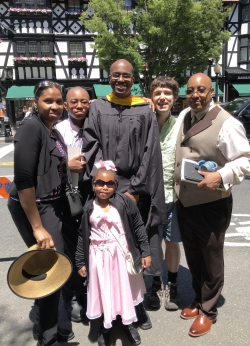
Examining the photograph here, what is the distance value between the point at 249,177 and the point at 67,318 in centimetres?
638

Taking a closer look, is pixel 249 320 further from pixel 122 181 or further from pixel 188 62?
pixel 188 62

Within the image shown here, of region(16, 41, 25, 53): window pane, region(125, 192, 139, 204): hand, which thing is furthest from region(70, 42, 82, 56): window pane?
region(125, 192, 139, 204): hand

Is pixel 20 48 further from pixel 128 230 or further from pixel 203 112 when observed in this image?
pixel 128 230

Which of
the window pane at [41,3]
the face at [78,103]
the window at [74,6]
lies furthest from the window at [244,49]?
the face at [78,103]

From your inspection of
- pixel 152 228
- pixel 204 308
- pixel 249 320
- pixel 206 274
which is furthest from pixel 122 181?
pixel 249 320

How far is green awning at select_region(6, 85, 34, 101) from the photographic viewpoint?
22.9 meters

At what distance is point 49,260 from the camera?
2221 mm

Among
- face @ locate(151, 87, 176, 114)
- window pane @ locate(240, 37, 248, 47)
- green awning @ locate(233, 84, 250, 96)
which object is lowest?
face @ locate(151, 87, 176, 114)

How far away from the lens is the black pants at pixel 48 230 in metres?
2.21

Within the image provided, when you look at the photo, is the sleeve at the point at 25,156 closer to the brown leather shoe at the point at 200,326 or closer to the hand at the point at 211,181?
the hand at the point at 211,181

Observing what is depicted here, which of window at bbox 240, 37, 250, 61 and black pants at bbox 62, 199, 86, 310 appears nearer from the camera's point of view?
black pants at bbox 62, 199, 86, 310

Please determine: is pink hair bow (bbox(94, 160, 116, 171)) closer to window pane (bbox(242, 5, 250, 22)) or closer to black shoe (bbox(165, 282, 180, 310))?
black shoe (bbox(165, 282, 180, 310))

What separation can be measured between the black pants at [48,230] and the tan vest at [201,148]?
1.03 meters

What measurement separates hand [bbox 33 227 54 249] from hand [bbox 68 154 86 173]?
506mm
